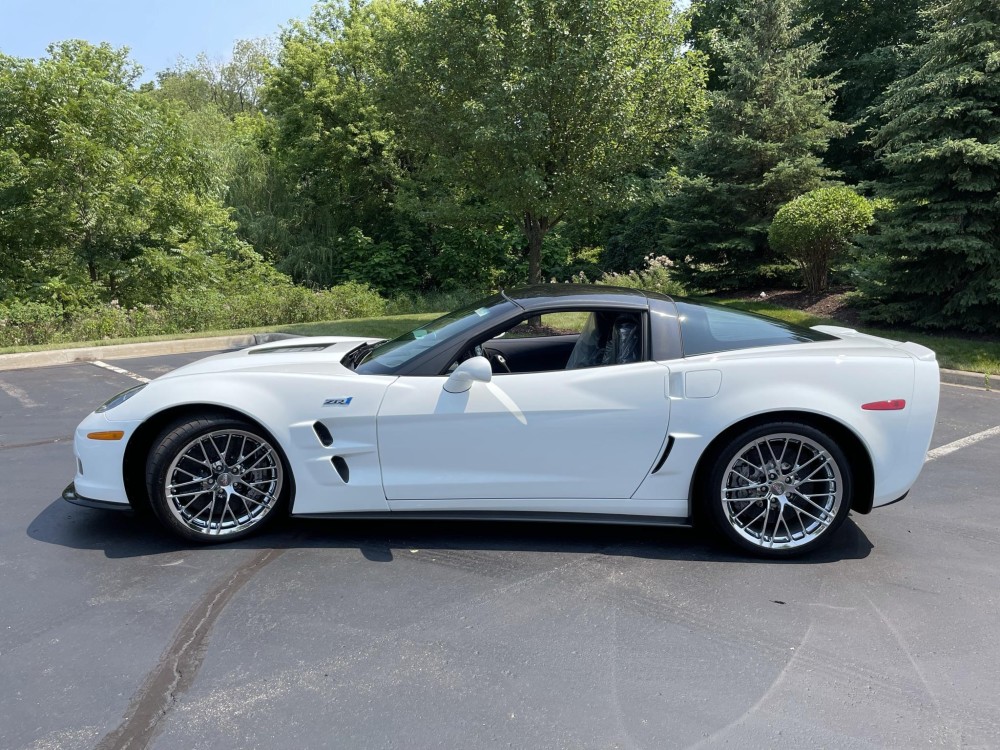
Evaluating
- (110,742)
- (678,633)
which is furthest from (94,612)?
(678,633)

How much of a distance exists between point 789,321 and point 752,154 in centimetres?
739

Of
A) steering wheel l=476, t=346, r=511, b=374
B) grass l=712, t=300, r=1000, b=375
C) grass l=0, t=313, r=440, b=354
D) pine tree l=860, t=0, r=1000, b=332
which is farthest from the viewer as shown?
grass l=0, t=313, r=440, b=354

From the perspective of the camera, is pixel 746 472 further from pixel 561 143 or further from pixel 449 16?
pixel 449 16

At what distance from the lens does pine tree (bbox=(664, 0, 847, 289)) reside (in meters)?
14.7

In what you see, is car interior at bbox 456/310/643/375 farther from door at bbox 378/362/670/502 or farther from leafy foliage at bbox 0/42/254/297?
leafy foliage at bbox 0/42/254/297

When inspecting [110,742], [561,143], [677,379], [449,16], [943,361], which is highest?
[449,16]

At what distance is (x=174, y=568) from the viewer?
3.51 metres

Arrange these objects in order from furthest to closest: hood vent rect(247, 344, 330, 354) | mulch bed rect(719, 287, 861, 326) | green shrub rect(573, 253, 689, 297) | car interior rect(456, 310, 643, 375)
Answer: green shrub rect(573, 253, 689, 297) → mulch bed rect(719, 287, 861, 326) → hood vent rect(247, 344, 330, 354) → car interior rect(456, 310, 643, 375)

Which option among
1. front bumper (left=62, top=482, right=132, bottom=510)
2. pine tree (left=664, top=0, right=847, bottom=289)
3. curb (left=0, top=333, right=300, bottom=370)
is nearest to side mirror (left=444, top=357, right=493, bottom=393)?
front bumper (left=62, top=482, right=132, bottom=510)

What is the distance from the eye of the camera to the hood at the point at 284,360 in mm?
3902

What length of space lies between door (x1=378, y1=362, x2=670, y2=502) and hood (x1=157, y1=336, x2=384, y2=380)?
1.86ft

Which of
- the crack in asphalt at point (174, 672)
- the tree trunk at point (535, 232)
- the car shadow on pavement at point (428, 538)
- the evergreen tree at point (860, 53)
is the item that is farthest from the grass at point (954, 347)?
the evergreen tree at point (860, 53)

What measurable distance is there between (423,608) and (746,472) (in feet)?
5.80

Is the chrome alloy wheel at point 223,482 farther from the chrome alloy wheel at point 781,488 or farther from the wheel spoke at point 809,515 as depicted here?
the wheel spoke at point 809,515
